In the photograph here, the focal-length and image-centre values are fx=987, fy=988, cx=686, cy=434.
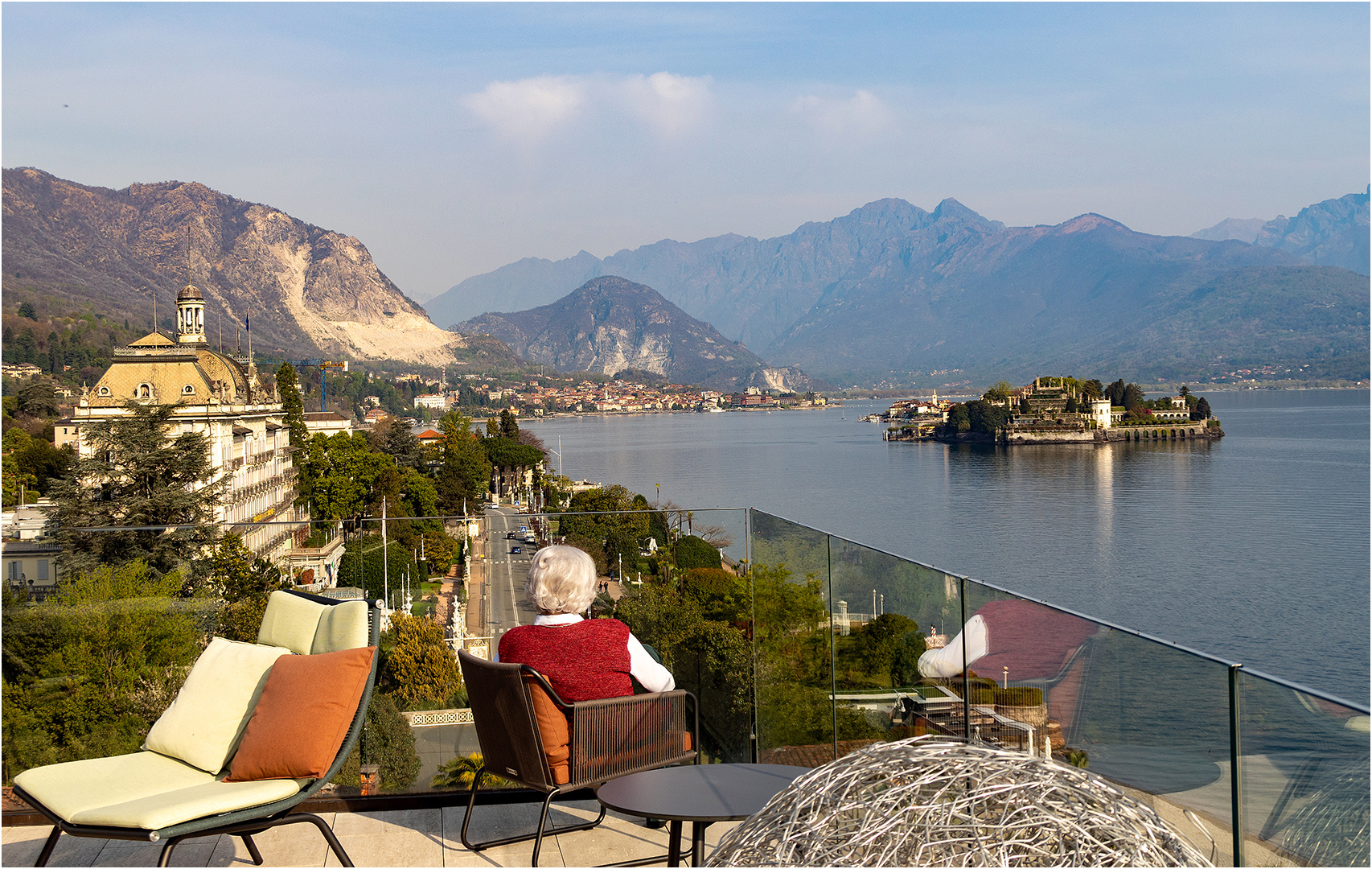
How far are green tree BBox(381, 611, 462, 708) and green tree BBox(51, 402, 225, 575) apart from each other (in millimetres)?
952

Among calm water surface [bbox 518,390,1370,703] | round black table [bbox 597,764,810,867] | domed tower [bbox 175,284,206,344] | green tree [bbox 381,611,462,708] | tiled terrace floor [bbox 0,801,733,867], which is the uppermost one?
domed tower [bbox 175,284,206,344]

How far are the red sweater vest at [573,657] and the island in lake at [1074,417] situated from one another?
85632mm

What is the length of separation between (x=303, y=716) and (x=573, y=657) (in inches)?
31.1

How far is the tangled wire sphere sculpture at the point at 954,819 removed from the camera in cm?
114

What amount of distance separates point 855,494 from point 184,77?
4752 cm

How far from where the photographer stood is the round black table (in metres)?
2.18

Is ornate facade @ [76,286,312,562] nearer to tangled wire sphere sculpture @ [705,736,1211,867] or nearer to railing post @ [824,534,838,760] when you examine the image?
railing post @ [824,534,838,760]

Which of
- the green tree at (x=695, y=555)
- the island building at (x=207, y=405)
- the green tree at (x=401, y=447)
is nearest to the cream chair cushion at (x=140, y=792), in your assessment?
the green tree at (x=695, y=555)

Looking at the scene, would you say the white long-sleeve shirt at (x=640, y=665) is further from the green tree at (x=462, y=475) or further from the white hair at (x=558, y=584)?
the green tree at (x=462, y=475)

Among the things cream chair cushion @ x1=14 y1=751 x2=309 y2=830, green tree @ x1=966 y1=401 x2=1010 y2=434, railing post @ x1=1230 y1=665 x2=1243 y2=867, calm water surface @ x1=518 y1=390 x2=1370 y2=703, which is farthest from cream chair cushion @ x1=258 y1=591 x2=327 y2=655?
green tree @ x1=966 y1=401 x2=1010 y2=434

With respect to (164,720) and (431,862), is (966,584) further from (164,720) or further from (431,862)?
(164,720)

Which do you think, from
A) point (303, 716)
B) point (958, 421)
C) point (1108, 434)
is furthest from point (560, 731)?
point (958, 421)

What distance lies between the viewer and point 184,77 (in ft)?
32.3

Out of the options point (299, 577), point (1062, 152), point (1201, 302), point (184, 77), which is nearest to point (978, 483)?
point (1062, 152)
